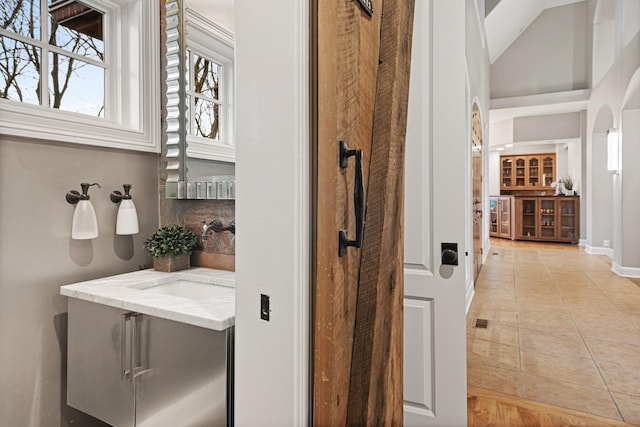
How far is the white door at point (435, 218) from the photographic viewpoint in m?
1.55

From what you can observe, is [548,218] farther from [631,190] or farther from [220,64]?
[220,64]

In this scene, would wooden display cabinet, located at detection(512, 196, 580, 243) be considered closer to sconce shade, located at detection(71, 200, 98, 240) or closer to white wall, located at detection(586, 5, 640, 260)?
white wall, located at detection(586, 5, 640, 260)

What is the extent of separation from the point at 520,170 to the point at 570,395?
9.80 metres

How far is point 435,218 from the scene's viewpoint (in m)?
1.61

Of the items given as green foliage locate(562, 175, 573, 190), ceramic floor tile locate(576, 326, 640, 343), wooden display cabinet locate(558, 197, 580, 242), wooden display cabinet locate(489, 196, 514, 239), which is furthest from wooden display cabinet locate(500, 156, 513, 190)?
ceramic floor tile locate(576, 326, 640, 343)

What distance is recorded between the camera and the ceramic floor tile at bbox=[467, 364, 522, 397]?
7.41 ft

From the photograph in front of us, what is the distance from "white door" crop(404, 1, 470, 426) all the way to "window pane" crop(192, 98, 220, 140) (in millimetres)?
1007

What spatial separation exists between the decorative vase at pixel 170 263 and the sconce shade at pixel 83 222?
319 mm

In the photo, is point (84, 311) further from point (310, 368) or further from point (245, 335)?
point (310, 368)

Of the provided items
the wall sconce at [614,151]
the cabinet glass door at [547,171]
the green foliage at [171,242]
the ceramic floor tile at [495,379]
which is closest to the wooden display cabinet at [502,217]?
the cabinet glass door at [547,171]

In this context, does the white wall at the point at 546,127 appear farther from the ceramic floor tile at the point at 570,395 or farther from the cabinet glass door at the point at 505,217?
the ceramic floor tile at the point at 570,395

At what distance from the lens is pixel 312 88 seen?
34.2 inches

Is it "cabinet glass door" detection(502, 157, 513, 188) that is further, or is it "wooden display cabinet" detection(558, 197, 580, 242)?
"cabinet glass door" detection(502, 157, 513, 188)

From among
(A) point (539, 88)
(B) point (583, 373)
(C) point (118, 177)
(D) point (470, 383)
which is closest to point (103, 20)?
(C) point (118, 177)
